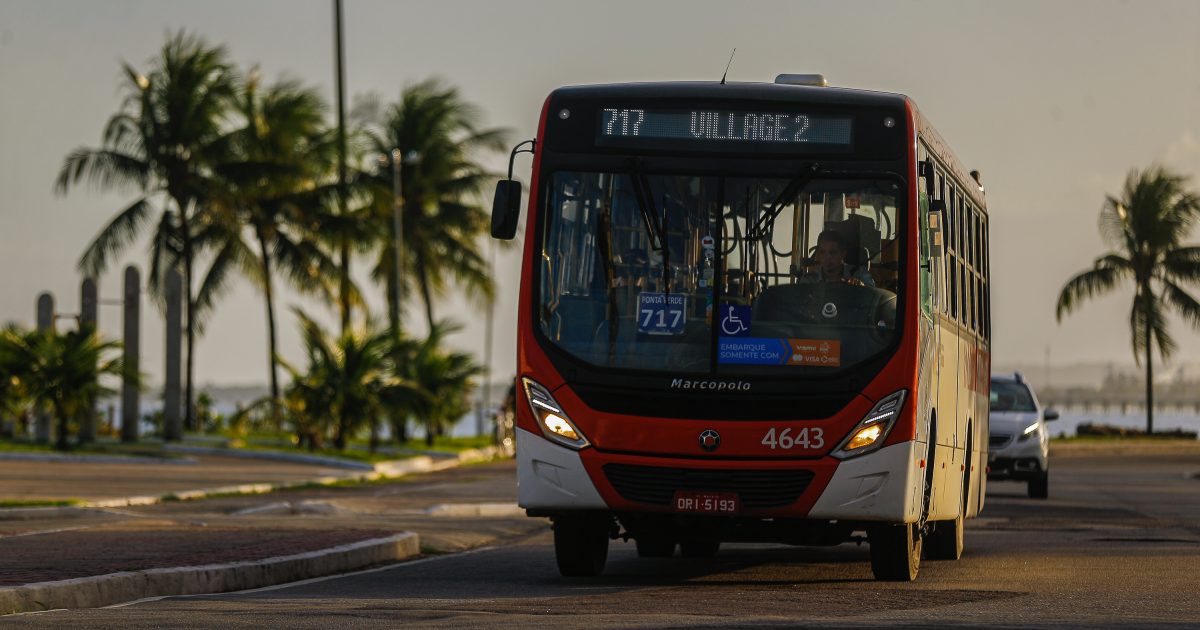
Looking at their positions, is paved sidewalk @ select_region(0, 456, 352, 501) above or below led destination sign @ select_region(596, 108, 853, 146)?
below

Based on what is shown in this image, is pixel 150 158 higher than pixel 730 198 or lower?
higher

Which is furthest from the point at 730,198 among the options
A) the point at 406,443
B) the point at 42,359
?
the point at 406,443

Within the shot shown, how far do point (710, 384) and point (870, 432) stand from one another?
1.02 metres

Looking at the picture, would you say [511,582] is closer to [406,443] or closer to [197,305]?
[406,443]

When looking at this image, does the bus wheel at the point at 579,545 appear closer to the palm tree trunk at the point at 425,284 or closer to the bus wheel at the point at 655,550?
the bus wheel at the point at 655,550

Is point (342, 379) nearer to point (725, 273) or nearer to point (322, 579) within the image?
point (322, 579)

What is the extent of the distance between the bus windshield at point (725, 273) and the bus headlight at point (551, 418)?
32 cm

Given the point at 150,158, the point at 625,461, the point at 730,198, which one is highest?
the point at 150,158

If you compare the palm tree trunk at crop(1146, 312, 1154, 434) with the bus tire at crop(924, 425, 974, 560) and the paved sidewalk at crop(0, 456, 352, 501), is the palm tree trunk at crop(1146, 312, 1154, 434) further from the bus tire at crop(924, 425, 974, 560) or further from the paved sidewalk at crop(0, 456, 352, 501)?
the bus tire at crop(924, 425, 974, 560)

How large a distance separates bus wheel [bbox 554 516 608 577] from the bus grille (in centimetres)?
89

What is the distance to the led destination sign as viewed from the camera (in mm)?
12344

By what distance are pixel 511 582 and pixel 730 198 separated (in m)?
2.99

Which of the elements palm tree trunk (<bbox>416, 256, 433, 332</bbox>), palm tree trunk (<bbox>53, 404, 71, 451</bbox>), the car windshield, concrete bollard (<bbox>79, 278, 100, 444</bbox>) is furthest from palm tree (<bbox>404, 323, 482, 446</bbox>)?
the car windshield

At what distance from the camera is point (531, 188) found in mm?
12445
